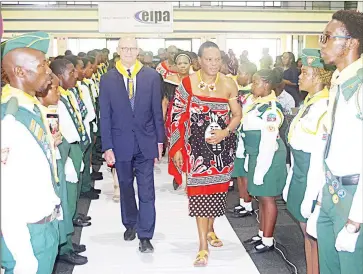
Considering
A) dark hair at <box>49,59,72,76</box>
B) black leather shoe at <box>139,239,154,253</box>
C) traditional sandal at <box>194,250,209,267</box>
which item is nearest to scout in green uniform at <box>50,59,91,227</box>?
dark hair at <box>49,59,72,76</box>

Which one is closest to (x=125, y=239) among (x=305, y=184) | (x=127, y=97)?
(x=127, y=97)

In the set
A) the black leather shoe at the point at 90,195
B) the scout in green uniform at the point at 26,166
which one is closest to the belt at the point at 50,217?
the scout in green uniform at the point at 26,166

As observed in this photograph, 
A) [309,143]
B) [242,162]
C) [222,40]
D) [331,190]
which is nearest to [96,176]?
[242,162]

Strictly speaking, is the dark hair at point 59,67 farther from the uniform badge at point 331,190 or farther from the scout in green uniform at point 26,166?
the uniform badge at point 331,190

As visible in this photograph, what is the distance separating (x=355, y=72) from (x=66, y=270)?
94.6 inches

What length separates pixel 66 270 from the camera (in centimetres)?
337

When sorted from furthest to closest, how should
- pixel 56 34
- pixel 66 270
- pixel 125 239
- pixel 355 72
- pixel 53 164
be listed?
pixel 56 34 → pixel 125 239 → pixel 66 270 → pixel 53 164 → pixel 355 72

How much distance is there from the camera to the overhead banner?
9.10m

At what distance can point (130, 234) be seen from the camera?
3.96m

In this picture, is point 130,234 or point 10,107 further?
point 130,234

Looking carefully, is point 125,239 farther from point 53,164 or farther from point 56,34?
point 56,34

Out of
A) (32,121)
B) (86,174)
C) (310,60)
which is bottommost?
(86,174)

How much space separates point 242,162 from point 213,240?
35.3 inches

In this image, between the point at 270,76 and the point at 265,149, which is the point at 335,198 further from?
the point at 270,76
